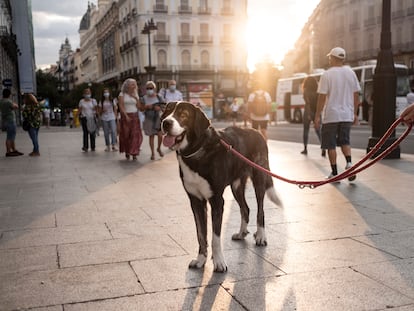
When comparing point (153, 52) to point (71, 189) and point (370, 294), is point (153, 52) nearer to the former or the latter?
point (71, 189)

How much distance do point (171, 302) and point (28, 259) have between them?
1.53m

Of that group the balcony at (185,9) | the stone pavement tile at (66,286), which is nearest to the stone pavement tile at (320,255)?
the stone pavement tile at (66,286)

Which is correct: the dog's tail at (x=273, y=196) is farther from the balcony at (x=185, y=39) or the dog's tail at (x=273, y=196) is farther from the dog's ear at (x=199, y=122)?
the balcony at (x=185, y=39)

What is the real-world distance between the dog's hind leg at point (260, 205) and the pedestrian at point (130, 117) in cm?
725

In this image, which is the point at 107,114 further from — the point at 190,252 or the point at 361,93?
the point at 361,93

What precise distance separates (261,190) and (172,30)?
63400 millimetres

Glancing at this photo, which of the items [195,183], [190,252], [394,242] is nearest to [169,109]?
[195,183]

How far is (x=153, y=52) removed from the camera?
64.7 m

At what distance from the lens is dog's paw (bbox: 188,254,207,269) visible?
369 cm

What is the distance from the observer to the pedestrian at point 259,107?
10.8 metres

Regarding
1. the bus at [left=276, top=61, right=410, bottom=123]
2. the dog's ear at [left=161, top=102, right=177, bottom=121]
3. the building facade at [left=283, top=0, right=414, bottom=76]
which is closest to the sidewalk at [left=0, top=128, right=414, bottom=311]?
the dog's ear at [left=161, top=102, right=177, bottom=121]

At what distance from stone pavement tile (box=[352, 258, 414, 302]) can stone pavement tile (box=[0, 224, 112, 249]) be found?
2.37m

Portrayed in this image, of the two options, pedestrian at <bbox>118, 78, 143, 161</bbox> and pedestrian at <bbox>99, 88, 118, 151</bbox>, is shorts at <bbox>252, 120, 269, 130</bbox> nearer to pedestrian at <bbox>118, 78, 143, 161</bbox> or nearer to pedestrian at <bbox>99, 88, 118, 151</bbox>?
pedestrian at <bbox>118, 78, 143, 161</bbox>

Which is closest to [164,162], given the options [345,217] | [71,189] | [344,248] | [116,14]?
[71,189]
